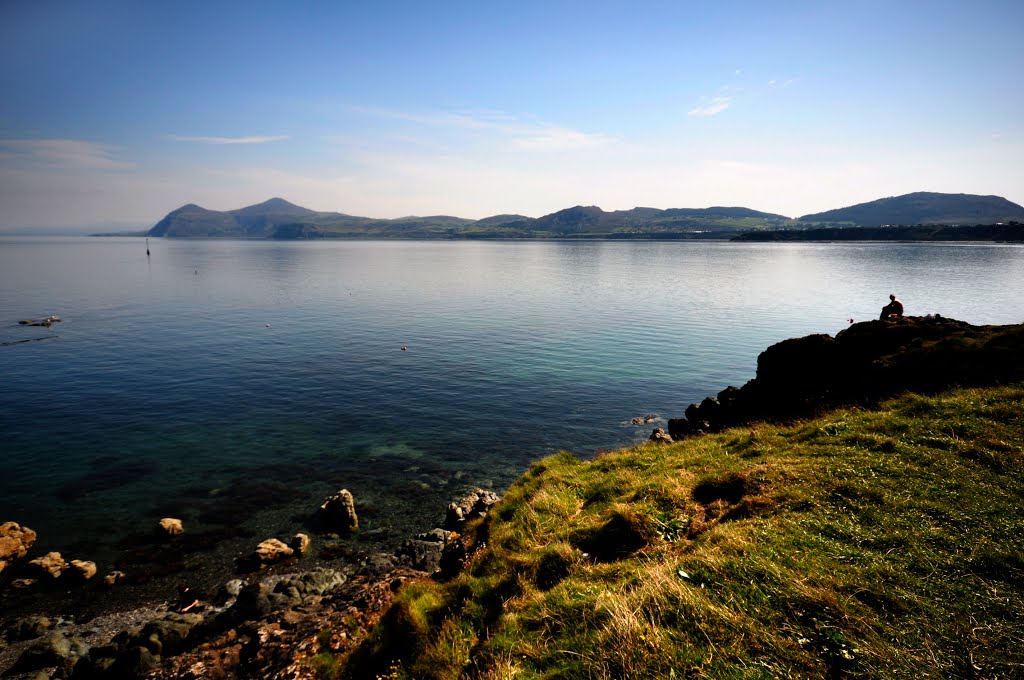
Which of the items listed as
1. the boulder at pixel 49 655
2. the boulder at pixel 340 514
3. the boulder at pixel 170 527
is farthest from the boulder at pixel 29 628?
the boulder at pixel 340 514

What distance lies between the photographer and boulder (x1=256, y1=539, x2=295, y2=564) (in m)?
21.7

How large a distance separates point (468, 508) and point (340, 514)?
6.89 m

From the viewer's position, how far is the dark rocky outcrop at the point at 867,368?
20.1 m

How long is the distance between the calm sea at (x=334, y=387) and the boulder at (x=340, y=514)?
103 centimetres

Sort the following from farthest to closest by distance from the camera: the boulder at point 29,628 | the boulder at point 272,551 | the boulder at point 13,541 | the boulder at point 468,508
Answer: the boulder at point 468,508 → the boulder at point 272,551 → the boulder at point 13,541 → the boulder at point 29,628

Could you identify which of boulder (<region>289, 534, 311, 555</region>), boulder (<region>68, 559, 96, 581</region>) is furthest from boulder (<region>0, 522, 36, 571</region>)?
boulder (<region>289, 534, 311, 555</region>)

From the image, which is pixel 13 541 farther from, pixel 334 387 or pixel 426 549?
pixel 334 387

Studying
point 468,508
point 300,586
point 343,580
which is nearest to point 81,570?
point 300,586

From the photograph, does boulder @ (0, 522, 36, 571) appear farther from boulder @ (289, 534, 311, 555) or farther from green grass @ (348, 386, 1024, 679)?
green grass @ (348, 386, 1024, 679)

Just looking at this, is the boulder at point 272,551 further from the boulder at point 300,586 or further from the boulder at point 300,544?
the boulder at point 300,586

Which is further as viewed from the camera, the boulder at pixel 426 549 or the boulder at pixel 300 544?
the boulder at pixel 300 544

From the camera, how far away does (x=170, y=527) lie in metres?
23.2

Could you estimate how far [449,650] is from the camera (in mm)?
10789

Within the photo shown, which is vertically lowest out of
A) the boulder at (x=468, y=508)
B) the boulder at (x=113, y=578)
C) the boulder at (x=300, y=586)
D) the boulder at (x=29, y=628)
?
the boulder at (x=29, y=628)
